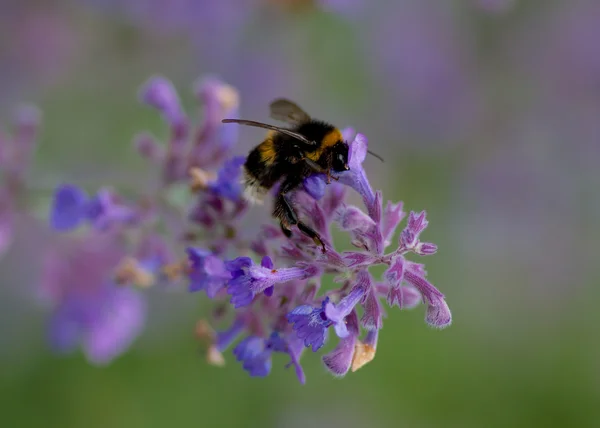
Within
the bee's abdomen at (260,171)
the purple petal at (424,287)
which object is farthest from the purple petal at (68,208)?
the purple petal at (424,287)

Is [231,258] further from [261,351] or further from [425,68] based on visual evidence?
[425,68]

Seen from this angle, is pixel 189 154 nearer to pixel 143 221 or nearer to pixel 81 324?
pixel 143 221

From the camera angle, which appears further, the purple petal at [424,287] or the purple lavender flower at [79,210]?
the purple lavender flower at [79,210]

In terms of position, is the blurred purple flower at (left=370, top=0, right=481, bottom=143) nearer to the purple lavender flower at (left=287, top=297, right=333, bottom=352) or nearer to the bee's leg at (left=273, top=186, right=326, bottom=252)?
the bee's leg at (left=273, top=186, right=326, bottom=252)

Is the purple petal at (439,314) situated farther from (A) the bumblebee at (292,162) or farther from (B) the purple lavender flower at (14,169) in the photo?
(B) the purple lavender flower at (14,169)

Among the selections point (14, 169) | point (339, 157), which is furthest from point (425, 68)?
point (339, 157)

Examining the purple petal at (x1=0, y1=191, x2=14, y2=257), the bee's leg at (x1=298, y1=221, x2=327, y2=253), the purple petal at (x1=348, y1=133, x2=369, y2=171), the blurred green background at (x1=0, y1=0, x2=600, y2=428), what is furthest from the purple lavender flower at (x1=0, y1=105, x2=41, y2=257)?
the purple petal at (x1=348, y1=133, x2=369, y2=171)
